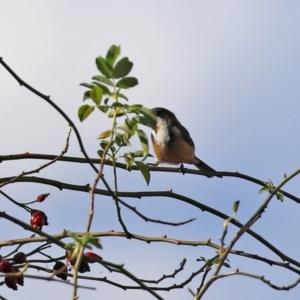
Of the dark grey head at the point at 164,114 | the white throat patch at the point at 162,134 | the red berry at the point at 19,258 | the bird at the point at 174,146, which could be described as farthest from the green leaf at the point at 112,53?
the dark grey head at the point at 164,114

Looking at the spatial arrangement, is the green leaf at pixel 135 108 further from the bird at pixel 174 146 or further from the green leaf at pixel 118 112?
the bird at pixel 174 146

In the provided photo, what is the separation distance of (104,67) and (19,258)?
3.97 ft

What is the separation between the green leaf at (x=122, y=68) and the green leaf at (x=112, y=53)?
0.09 feet

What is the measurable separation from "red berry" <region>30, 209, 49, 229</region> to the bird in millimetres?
4010

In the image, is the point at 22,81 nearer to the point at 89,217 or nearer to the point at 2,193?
the point at 89,217

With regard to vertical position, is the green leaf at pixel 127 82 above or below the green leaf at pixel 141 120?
above

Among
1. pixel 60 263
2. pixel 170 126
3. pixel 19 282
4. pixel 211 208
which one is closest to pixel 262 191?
pixel 211 208

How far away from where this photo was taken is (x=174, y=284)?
358 cm

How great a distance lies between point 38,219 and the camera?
386cm

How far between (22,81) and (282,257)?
174cm

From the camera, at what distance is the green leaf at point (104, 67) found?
2584 mm

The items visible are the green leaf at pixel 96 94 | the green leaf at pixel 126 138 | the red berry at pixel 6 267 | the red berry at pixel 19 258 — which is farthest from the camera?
the red berry at pixel 19 258

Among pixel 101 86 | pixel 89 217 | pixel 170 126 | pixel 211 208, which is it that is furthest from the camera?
pixel 170 126

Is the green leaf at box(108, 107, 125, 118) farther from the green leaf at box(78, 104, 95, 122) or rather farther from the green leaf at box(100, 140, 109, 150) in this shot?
the green leaf at box(100, 140, 109, 150)
